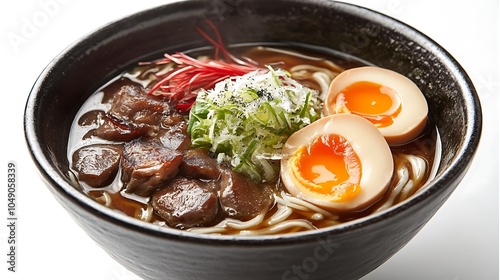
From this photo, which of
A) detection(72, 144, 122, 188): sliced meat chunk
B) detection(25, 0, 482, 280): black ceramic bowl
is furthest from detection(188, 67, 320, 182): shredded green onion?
detection(25, 0, 482, 280): black ceramic bowl

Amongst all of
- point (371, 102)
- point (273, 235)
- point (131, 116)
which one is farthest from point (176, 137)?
point (273, 235)

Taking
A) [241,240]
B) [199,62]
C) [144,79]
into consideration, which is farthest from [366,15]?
[241,240]

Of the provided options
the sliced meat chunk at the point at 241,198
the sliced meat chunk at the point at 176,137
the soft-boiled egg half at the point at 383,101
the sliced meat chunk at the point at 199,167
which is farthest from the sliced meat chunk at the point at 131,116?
the soft-boiled egg half at the point at 383,101

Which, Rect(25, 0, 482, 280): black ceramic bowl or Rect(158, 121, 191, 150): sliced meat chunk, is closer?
Rect(25, 0, 482, 280): black ceramic bowl

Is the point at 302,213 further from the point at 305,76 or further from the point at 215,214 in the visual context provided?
the point at 305,76

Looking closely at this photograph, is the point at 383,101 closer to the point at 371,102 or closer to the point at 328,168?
the point at 371,102

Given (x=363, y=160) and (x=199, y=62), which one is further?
(x=199, y=62)

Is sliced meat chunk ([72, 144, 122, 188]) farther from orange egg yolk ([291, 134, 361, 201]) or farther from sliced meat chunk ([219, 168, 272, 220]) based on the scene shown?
orange egg yolk ([291, 134, 361, 201])
